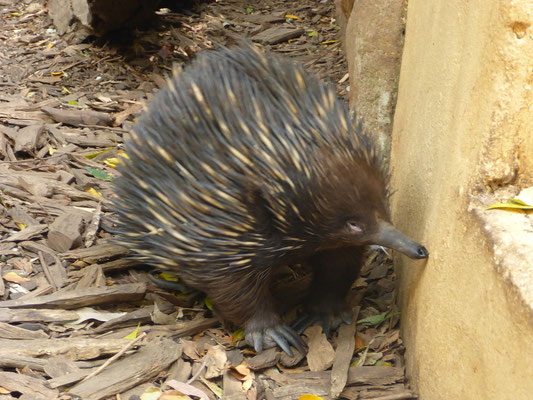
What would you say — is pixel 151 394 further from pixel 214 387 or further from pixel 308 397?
→ pixel 308 397

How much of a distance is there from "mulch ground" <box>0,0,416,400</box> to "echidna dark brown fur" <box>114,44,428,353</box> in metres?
0.23

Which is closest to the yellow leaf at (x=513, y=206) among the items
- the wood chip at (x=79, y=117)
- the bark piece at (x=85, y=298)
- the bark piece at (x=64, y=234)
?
the bark piece at (x=85, y=298)

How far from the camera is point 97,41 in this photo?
6664 millimetres

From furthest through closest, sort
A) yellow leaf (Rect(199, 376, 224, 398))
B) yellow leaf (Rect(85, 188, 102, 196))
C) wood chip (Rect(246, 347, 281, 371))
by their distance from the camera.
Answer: yellow leaf (Rect(85, 188, 102, 196)), wood chip (Rect(246, 347, 281, 371)), yellow leaf (Rect(199, 376, 224, 398))

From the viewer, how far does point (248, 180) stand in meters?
2.69

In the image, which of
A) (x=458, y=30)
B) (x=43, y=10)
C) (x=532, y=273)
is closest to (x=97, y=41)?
(x=43, y=10)

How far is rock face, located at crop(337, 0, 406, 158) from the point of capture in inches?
163

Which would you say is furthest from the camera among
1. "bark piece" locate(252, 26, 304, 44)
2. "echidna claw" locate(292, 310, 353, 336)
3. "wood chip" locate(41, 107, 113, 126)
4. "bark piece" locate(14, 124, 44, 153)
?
"bark piece" locate(252, 26, 304, 44)

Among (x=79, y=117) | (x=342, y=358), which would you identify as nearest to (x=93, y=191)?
(x=79, y=117)

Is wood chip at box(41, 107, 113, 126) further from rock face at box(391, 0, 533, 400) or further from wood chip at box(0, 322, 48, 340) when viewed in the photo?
rock face at box(391, 0, 533, 400)

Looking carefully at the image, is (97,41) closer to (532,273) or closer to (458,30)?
(458,30)

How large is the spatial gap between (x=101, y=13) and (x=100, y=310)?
378 cm

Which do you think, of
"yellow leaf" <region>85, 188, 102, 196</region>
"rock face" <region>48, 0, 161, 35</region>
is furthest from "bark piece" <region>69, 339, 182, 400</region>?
"rock face" <region>48, 0, 161, 35</region>

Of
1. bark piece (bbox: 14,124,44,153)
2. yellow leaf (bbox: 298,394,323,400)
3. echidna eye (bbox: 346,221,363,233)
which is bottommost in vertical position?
yellow leaf (bbox: 298,394,323,400)
